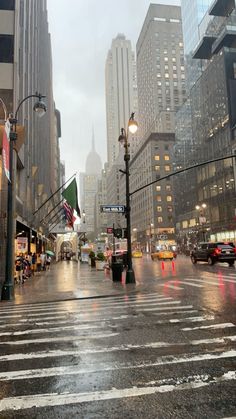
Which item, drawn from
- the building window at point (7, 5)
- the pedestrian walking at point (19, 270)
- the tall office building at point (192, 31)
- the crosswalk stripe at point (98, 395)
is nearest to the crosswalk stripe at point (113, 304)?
the crosswalk stripe at point (98, 395)

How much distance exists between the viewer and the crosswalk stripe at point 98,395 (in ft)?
14.1

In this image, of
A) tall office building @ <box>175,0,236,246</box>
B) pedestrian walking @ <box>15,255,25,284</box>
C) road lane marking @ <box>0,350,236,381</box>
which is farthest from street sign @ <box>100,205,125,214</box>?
tall office building @ <box>175,0,236,246</box>

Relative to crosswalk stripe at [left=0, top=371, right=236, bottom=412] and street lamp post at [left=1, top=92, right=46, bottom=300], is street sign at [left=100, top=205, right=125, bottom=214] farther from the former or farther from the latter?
crosswalk stripe at [left=0, top=371, right=236, bottom=412]

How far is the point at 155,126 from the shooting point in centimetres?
15088

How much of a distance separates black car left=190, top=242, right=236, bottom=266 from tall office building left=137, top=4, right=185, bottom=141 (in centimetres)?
12440

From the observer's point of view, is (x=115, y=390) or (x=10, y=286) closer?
(x=115, y=390)

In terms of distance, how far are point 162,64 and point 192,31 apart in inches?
2315

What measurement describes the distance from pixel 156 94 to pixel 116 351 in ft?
540

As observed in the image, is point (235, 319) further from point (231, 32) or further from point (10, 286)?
point (231, 32)

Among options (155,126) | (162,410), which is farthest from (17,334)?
(155,126)

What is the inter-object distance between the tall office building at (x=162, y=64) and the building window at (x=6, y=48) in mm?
130580

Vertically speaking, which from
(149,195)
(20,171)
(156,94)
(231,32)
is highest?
(156,94)

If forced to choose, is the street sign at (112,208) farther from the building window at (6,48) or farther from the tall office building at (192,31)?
the tall office building at (192,31)

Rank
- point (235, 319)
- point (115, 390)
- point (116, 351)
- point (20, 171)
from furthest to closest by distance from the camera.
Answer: point (20, 171), point (235, 319), point (116, 351), point (115, 390)
